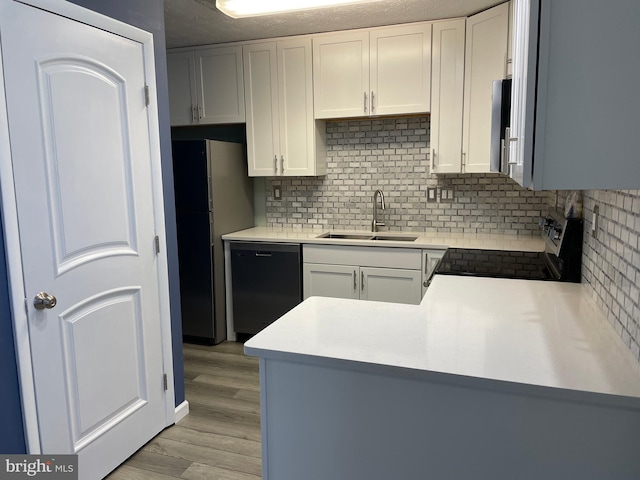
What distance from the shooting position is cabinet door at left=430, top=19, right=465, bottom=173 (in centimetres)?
334

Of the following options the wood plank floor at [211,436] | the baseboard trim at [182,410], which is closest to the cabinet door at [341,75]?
the wood plank floor at [211,436]

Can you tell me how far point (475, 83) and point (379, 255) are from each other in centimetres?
139

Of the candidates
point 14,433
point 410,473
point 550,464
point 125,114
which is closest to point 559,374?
point 550,464

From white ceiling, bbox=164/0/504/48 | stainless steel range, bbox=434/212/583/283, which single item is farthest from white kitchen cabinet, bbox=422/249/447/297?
white ceiling, bbox=164/0/504/48

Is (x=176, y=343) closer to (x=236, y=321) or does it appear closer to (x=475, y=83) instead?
(x=236, y=321)

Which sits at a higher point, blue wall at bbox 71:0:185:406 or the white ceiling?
the white ceiling

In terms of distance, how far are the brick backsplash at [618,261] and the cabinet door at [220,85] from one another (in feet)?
9.51

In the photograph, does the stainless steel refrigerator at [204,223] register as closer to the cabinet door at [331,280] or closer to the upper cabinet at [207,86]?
the upper cabinet at [207,86]

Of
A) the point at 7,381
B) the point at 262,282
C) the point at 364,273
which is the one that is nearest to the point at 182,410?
the point at 7,381

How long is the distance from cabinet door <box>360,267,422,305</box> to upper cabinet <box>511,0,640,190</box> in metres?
2.43

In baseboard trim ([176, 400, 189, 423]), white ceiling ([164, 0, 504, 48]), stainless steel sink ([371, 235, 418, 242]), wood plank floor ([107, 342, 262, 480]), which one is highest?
white ceiling ([164, 0, 504, 48])

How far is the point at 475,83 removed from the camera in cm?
331

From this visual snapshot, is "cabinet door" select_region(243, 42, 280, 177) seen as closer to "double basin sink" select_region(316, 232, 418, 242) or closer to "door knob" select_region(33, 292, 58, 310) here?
"double basin sink" select_region(316, 232, 418, 242)

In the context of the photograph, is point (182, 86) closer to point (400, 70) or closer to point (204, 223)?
point (204, 223)
